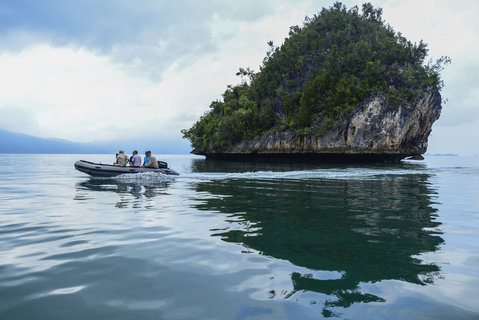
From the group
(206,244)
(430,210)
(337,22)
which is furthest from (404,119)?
(206,244)

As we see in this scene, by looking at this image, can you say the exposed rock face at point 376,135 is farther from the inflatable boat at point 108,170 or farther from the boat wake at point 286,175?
the inflatable boat at point 108,170

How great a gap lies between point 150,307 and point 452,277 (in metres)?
3.44

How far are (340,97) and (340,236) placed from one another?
3802cm

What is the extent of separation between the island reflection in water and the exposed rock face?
30885 millimetres

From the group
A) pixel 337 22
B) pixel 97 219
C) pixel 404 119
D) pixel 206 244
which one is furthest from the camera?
pixel 337 22

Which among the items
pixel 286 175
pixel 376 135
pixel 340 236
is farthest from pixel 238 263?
pixel 376 135

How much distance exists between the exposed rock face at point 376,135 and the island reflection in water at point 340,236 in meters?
30.9

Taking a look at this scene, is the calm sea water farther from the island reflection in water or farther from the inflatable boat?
the inflatable boat

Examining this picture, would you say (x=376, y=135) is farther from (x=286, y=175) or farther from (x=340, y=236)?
(x=340, y=236)

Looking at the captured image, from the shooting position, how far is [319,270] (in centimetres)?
366

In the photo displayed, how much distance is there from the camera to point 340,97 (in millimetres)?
40062

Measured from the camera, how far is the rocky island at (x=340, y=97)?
38.5 metres

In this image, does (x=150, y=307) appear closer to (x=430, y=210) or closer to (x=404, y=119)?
(x=430, y=210)

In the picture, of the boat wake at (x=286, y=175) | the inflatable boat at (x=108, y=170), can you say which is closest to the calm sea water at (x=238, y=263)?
the inflatable boat at (x=108, y=170)
